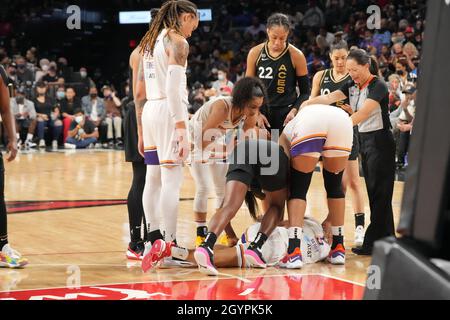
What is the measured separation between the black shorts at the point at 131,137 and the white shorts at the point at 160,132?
1.50 ft

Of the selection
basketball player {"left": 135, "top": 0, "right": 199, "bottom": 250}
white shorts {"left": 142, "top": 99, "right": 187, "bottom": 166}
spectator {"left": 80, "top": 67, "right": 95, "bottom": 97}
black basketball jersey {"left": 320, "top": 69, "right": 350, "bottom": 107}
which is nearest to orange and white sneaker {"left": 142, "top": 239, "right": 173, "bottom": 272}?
basketball player {"left": 135, "top": 0, "right": 199, "bottom": 250}

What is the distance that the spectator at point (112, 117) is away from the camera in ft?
60.0

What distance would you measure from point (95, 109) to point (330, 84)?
1241 cm

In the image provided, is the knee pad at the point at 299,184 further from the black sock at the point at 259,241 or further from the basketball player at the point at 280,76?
the basketball player at the point at 280,76

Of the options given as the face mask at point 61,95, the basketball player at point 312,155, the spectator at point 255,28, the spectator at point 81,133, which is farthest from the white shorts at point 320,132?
the spectator at point 255,28

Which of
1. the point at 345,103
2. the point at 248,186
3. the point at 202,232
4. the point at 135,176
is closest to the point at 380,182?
the point at 345,103

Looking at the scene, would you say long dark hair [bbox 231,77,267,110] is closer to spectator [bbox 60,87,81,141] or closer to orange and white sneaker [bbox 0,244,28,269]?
orange and white sneaker [bbox 0,244,28,269]

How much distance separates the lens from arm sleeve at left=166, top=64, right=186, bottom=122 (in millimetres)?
4793

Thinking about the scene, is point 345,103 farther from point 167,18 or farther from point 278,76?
point 167,18

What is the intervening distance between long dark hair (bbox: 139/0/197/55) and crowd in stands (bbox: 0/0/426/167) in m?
9.17

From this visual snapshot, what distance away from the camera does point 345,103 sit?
20.7 feet

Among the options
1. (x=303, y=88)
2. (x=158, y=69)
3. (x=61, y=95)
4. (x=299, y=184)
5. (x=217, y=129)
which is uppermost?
(x=158, y=69)
